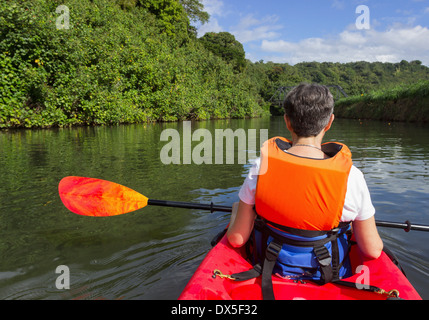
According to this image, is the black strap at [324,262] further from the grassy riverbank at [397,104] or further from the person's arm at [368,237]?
the grassy riverbank at [397,104]

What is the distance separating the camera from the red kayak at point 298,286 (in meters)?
1.67

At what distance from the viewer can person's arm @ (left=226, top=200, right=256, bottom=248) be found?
1.92 metres

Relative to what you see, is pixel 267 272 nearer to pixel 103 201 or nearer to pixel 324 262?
pixel 324 262

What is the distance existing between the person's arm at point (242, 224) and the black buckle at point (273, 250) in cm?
18

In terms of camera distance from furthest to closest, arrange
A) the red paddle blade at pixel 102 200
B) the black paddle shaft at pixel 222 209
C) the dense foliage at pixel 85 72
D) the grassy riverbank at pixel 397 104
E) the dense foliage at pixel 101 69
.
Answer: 1. the grassy riverbank at pixel 397 104
2. the dense foliage at pixel 101 69
3. the dense foliage at pixel 85 72
4. the red paddle blade at pixel 102 200
5. the black paddle shaft at pixel 222 209

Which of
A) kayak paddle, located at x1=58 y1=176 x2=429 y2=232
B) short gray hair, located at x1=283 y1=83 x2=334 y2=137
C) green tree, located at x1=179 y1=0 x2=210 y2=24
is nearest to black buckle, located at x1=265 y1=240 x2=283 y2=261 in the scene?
short gray hair, located at x1=283 y1=83 x2=334 y2=137

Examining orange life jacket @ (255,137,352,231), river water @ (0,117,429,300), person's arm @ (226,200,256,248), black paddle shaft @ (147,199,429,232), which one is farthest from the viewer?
black paddle shaft @ (147,199,429,232)

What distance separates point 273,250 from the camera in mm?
1860

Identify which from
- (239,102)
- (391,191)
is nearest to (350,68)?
(239,102)

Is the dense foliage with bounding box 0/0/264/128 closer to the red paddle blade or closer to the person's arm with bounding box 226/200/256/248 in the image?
the red paddle blade

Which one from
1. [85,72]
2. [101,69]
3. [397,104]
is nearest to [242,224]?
[85,72]

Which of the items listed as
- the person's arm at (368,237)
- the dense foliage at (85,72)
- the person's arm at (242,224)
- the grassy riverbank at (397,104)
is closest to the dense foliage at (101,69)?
the dense foliage at (85,72)

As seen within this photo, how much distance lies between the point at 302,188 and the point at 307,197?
6cm
